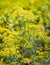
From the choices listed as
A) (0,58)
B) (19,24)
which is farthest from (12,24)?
(0,58)

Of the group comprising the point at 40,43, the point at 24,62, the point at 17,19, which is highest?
the point at 17,19

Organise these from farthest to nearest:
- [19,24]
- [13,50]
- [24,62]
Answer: [19,24] < [24,62] < [13,50]

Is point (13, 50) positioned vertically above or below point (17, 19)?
below

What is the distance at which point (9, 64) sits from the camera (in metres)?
14.0

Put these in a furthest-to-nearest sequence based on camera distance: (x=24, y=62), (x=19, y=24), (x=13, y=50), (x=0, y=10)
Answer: (x=0, y=10) → (x=19, y=24) → (x=24, y=62) → (x=13, y=50)

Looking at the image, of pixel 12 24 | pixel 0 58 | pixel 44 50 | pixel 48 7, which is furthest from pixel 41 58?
pixel 48 7

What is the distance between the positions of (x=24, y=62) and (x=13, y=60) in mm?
891

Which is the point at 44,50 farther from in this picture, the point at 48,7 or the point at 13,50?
the point at 48,7

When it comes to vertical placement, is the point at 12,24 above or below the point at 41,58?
above

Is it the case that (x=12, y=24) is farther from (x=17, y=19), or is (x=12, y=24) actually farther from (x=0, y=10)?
(x=0, y=10)

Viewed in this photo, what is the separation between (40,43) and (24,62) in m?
1.27

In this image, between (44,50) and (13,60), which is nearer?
(13,60)

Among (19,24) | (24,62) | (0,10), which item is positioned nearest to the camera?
(24,62)

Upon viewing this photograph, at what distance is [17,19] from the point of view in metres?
15.1
